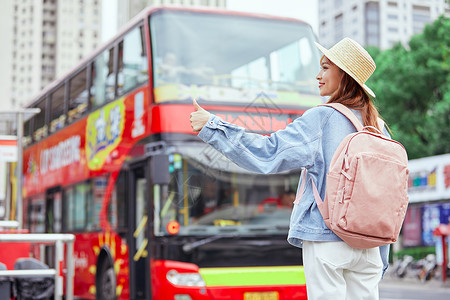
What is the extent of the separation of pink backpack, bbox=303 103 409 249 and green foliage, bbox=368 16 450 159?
95.1 feet

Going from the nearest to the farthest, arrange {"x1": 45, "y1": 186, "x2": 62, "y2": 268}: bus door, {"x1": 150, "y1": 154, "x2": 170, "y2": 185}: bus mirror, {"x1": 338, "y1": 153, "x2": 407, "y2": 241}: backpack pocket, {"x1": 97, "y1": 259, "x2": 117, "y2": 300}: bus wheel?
1. {"x1": 338, "y1": 153, "x2": 407, "y2": 241}: backpack pocket
2. {"x1": 150, "y1": 154, "x2": 170, "y2": 185}: bus mirror
3. {"x1": 97, "y1": 259, "x2": 117, "y2": 300}: bus wheel
4. {"x1": 45, "y1": 186, "x2": 62, "y2": 268}: bus door

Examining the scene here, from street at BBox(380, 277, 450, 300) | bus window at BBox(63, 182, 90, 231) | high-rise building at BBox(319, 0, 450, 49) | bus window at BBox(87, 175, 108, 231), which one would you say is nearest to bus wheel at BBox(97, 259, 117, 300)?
bus window at BBox(87, 175, 108, 231)

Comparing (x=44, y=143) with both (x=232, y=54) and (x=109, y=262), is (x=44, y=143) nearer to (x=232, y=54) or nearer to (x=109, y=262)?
(x=109, y=262)

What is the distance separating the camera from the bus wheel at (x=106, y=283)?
10453 mm

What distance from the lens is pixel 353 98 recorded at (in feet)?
9.92

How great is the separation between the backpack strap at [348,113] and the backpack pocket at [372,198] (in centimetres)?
18

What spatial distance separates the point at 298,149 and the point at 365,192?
0.95 feet

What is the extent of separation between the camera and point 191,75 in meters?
9.32

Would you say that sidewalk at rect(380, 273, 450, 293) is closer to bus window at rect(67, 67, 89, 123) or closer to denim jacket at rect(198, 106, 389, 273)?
bus window at rect(67, 67, 89, 123)

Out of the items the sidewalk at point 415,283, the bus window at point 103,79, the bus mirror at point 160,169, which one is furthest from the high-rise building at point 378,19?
the bus mirror at point 160,169

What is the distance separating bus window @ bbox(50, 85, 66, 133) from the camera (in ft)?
44.8

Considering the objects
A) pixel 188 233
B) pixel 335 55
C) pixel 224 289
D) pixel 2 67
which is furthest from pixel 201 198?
pixel 2 67

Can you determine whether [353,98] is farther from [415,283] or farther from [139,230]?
[415,283]

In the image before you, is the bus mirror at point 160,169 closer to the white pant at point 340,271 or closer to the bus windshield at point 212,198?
the bus windshield at point 212,198
